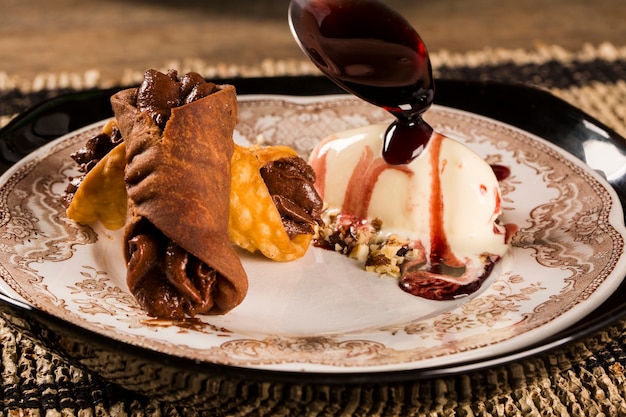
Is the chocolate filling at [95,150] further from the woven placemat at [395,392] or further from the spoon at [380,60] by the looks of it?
the spoon at [380,60]

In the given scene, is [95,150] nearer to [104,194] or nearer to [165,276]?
[104,194]

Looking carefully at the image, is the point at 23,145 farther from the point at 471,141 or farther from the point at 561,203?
the point at 561,203

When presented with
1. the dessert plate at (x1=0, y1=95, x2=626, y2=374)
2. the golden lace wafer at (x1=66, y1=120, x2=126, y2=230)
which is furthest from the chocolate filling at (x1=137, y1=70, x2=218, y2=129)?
the dessert plate at (x1=0, y1=95, x2=626, y2=374)

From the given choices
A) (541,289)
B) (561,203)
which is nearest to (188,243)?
(541,289)

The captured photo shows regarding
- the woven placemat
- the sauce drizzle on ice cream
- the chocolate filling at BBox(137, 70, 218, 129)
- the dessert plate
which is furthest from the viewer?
the sauce drizzle on ice cream

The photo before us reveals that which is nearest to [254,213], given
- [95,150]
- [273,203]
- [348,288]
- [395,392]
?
[273,203]

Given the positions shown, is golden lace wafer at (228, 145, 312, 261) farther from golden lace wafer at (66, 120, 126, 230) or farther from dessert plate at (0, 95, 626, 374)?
golden lace wafer at (66, 120, 126, 230)
